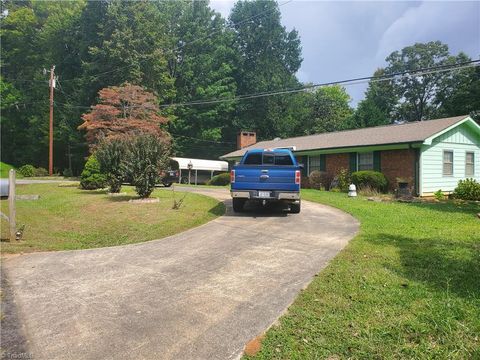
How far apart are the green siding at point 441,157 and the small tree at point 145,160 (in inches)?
510

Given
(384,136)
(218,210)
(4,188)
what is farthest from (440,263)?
(384,136)

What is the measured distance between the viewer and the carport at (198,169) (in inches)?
1337

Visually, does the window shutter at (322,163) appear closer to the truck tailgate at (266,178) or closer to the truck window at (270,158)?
the truck window at (270,158)

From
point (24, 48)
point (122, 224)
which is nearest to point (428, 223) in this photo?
point (122, 224)

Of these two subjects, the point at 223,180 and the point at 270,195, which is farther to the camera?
the point at 223,180

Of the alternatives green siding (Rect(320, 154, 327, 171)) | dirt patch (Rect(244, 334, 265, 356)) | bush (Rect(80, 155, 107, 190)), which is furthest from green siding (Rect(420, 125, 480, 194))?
dirt patch (Rect(244, 334, 265, 356))

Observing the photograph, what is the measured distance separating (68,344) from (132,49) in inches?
1550

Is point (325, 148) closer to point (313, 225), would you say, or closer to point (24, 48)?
point (313, 225)

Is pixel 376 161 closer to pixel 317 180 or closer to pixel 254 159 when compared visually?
pixel 317 180

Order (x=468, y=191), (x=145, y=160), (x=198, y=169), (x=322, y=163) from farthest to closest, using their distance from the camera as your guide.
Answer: (x=198, y=169)
(x=322, y=163)
(x=468, y=191)
(x=145, y=160)

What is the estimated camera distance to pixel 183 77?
48031 mm

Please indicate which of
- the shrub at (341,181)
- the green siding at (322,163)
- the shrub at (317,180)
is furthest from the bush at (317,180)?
the shrub at (341,181)

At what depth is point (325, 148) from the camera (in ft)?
77.2

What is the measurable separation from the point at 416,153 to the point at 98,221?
15.4m
